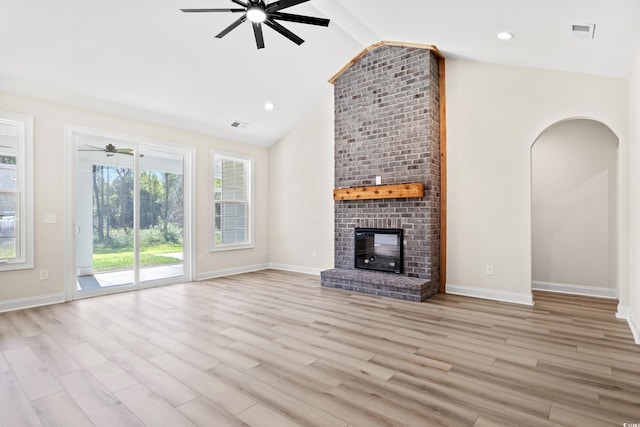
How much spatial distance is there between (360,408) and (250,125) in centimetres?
530

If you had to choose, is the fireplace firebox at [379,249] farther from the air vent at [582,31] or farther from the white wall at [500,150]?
the air vent at [582,31]

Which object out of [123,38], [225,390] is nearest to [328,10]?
[123,38]

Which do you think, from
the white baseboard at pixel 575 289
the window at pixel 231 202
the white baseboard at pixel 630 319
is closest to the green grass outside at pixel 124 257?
the window at pixel 231 202

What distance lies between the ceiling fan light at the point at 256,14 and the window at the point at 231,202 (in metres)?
3.61

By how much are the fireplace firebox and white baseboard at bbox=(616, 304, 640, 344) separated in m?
2.39

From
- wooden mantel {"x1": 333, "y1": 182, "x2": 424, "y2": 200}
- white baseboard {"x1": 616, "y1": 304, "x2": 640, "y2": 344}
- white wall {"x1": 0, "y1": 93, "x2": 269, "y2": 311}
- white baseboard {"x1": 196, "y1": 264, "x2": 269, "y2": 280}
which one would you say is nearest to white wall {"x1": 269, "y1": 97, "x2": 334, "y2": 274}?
white baseboard {"x1": 196, "y1": 264, "x2": 269, "y2": 280}

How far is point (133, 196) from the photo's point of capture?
5273 millimetres

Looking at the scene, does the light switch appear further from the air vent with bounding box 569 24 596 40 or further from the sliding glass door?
the air vent with bounding box 569 24 596 40

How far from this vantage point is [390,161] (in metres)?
5.06

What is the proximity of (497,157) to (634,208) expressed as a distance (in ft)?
5.04

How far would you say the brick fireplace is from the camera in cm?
470

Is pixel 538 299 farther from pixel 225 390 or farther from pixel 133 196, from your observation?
pixel 133 196

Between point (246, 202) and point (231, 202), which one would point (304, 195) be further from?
point (231, 202)

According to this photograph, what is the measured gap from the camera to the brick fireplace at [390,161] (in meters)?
4.70
